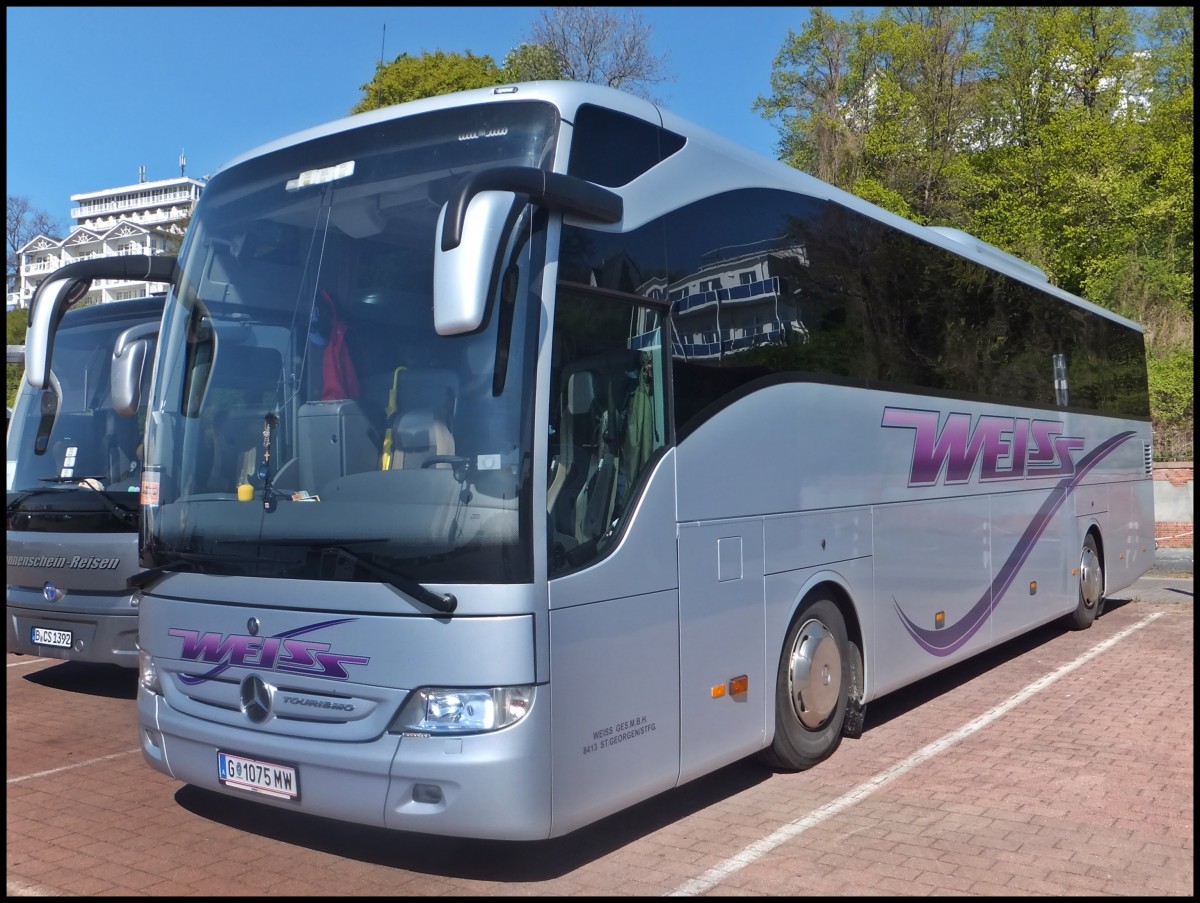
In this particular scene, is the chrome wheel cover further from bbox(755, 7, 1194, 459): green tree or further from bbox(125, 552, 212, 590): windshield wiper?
bbox(755, 7, 1194, 459): green tree

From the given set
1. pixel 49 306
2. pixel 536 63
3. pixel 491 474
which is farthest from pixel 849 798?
pixel 536 63

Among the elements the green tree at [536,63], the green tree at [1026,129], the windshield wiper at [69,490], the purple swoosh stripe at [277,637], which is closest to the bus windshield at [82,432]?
the windshield wiper at [69,490]

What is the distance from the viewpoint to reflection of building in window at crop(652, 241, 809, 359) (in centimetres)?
593

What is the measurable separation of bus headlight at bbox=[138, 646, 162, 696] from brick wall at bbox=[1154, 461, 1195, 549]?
2063 centimetres

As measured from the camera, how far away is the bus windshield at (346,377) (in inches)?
187

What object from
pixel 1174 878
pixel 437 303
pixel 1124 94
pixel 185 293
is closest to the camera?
pixel 437 303

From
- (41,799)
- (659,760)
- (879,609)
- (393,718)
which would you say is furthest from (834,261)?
(41,799)

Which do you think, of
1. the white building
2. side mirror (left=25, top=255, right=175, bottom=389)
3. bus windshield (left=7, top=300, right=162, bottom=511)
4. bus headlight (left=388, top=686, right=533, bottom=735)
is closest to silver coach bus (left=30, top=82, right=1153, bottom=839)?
bus headlight (left=388, top=686, right=533, bottom=735)

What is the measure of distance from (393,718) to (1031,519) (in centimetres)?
770

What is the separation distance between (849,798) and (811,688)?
2.30 feet

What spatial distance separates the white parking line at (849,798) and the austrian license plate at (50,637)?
5923 millimetres

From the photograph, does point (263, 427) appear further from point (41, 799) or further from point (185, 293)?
point (41, 799)

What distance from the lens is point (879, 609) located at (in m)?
7.85

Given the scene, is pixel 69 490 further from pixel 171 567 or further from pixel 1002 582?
pixel 1002 582
